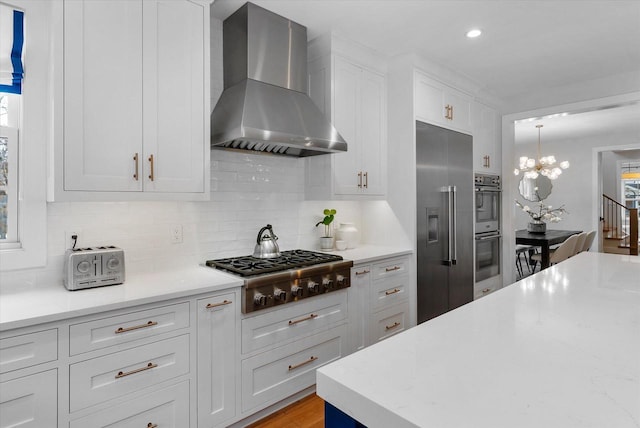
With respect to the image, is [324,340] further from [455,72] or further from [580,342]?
[455,72]

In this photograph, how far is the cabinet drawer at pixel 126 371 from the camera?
1.56 meters

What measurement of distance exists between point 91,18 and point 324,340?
7.51ft

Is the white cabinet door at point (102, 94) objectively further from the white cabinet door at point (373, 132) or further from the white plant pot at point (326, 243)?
the white cabinet door at point (373, 132)

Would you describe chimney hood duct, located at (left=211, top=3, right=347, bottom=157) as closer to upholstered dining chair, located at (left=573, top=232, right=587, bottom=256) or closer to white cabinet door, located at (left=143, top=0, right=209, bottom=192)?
white cabinet door, located at (left=143, top=0, right=209, bottom=192)

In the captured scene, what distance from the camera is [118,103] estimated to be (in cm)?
188

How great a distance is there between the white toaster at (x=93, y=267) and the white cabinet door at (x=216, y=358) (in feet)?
1.59

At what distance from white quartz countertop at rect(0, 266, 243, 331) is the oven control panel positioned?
119 mm

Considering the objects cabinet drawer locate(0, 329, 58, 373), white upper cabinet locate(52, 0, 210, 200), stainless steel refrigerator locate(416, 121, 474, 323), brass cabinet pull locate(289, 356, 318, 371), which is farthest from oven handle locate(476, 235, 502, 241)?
cabinet drawer locate(0, 329, 58, 373)

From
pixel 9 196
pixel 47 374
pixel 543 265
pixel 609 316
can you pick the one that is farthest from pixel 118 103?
pixel 543 265

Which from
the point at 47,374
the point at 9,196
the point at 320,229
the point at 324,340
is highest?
the point at 9,196

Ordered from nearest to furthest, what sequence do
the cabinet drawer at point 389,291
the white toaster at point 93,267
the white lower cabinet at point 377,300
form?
the white toaster at point 93,267
the white lower cabinet at point 377,300
the cabinet drawer at point 389,291

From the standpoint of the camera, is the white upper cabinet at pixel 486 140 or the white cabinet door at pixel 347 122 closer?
the white cabinet door at pixel 347 122

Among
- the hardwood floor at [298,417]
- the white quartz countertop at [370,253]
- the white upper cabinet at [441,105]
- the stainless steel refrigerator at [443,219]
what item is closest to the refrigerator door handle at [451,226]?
the stainless steel refrigerator at [443,219]

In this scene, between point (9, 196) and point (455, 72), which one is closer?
point (9, 196)
